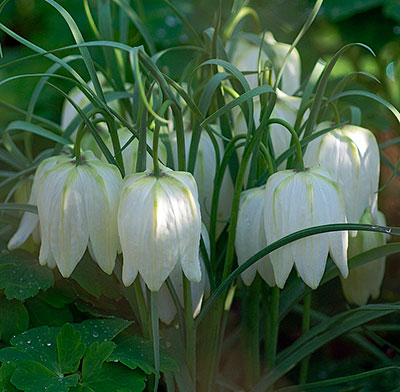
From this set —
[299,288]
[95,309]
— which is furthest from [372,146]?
[95,309]

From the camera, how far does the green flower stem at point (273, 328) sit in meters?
0.86

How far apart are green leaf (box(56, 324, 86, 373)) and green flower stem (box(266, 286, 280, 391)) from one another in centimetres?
27

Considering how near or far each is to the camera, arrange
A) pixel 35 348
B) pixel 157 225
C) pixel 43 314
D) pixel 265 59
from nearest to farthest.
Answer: pixel 157 225
pixel 35 348
pixel 43 314
pixel 265 59

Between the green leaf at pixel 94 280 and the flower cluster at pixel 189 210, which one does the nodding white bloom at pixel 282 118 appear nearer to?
the flower cluster at pixel 189 210

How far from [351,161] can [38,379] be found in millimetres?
479

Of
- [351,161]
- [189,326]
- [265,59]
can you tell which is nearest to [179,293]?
[189,326]

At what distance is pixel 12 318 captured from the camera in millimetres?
830

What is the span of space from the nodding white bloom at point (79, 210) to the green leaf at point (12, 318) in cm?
15

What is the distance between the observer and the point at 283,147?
0.95 metres

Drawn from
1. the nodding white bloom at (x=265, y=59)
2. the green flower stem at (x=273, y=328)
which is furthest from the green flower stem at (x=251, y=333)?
the nodding white bloom at (x=265, y=59)

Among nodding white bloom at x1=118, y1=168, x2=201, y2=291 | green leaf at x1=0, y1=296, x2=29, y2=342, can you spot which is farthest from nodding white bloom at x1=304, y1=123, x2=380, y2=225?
green leaf at x1=0, y1=296, x2=29, y2=342

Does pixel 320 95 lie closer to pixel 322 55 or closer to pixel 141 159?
pixel 141 159

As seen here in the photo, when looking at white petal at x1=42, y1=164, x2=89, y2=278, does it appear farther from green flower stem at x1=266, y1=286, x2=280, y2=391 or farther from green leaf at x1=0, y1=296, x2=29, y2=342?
green flower stem at x1=266, y1=286, x2=280, y2=391

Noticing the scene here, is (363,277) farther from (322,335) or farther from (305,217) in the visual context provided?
(305,217)
